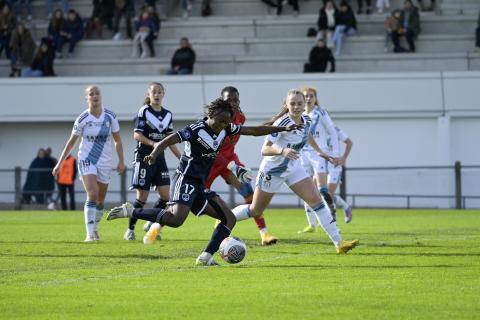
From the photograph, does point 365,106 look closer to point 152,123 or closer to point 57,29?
point 57,29

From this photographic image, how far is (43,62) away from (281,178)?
22.7 meters

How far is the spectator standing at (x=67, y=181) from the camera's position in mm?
31578

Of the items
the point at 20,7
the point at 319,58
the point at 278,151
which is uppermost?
the point at 20,7

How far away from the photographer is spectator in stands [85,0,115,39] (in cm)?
3825

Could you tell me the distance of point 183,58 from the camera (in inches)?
1377

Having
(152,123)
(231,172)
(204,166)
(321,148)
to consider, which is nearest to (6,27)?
(321,148)

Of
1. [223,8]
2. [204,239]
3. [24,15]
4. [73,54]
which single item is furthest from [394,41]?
[204,239]

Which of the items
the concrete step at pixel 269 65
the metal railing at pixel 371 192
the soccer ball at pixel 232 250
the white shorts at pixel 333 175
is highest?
the concrete step at pixel 269 65

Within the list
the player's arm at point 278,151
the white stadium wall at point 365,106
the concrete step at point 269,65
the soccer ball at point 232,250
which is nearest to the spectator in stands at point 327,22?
the concrete step at point 269,65

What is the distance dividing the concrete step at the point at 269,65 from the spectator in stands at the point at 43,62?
951mm

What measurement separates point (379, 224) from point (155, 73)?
15.8 meters

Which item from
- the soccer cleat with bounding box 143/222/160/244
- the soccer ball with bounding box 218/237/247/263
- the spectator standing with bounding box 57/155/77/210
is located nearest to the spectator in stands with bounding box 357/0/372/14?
the spectator standing with bounding box 57/155/77/210

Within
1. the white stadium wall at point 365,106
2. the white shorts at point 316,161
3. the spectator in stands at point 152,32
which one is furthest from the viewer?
the spectator in stands at point 152,32

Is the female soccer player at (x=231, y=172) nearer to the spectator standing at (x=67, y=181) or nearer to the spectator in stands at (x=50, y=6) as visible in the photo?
the spectator standing at (x=67, y=181)
